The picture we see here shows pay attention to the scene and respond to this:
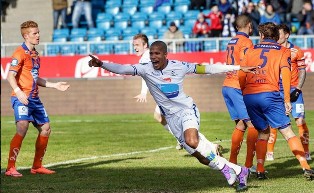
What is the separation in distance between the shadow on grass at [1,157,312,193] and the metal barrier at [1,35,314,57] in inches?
524

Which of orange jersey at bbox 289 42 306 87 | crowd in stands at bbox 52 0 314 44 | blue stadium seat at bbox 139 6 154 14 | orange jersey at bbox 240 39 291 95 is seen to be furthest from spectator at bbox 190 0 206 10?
orange jersey at bbox 240 39 291 95

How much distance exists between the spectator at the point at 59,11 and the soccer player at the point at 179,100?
74.6 feet

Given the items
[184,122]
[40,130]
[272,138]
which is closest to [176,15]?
[272,138]

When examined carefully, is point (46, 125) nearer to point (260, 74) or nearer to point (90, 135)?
point (260, 74)

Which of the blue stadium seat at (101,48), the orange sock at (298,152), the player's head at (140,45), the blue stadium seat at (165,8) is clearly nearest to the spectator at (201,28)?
the blue stadium seat at (101,48)

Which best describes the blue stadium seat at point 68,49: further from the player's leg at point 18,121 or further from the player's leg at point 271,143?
the player's leg at point 18,121

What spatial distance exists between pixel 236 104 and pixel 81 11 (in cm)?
2122

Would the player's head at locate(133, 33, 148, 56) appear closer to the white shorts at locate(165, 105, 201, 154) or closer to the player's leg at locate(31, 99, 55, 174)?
the player's leg at locate(31, 99, 55, 174)

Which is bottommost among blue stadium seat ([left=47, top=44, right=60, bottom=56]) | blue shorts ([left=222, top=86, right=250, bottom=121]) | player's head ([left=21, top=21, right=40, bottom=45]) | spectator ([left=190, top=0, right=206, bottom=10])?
blue stadium seat ([left=47, top=44, right=60, bottom=56])

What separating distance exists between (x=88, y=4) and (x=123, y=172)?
2055 centimetres

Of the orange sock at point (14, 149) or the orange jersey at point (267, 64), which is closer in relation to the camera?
the orange jersey at point (267, 64)

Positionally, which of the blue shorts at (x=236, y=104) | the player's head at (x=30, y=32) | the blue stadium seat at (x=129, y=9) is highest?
the player's head at (x=30, y=32)

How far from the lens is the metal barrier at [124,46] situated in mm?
27252

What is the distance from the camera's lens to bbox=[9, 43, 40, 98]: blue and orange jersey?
1319cm
